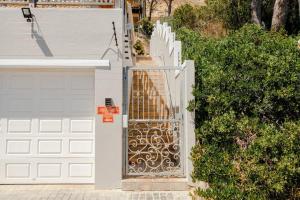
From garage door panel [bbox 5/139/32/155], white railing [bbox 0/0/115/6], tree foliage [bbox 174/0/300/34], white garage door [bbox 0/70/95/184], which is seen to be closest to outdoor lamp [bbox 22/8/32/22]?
white railing [bbox 0/0/115/6]

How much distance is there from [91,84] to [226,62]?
3.47 meters

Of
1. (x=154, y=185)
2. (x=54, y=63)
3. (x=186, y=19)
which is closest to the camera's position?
(x=154, y=185)

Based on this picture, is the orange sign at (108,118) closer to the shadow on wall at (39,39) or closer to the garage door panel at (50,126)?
the garage door panel at (50,126)

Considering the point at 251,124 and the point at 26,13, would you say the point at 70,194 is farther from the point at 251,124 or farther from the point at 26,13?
the point at 26,13

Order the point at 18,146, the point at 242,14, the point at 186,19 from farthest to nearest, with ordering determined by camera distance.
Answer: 1. the point at 186,19
2. the point at 242,14
3. the point at 18,146

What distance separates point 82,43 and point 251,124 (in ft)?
15.3

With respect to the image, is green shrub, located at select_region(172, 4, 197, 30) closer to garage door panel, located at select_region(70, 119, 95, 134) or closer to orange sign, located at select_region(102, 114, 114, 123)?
garage door panel, located at select_region(70, 119, 95, 134)

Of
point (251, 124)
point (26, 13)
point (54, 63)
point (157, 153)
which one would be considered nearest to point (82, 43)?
point (54, 63)

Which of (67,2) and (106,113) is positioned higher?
(67,2)

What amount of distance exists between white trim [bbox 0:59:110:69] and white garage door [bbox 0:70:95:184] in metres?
0.32

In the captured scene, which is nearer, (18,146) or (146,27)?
(18,146)

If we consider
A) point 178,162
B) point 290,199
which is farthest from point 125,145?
point 290,199

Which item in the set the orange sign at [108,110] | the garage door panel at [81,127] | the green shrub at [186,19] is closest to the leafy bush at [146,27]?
the green shrub at [186,19]

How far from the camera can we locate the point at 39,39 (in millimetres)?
8359
